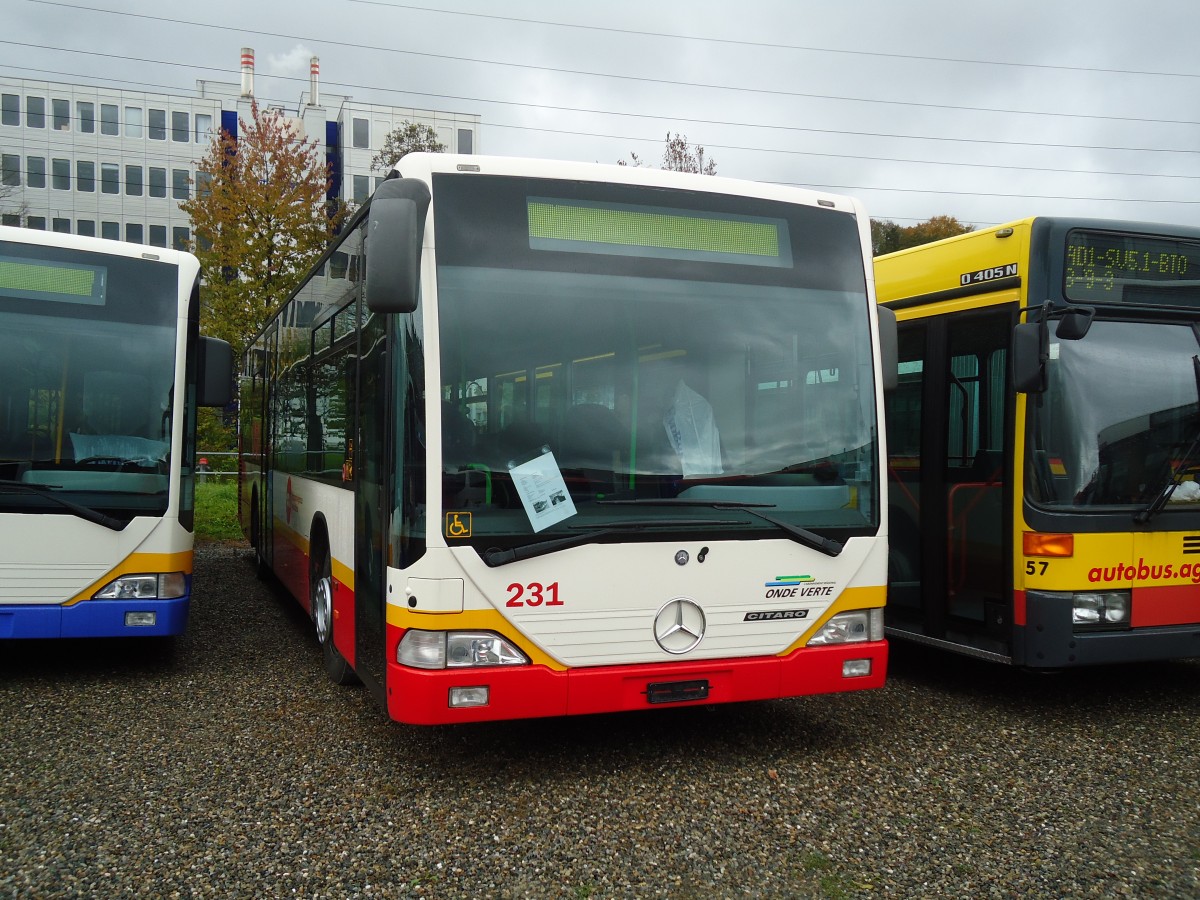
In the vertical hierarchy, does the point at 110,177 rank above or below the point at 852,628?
above

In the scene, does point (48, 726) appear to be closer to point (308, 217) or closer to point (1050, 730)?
point (1050, 730)

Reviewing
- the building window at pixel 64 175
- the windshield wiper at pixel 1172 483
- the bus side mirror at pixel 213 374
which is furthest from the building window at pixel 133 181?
the windshield wiper at pixel 1172 483

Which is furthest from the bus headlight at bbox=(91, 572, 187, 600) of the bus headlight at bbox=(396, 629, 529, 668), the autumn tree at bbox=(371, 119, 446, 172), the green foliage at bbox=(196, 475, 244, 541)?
the autumn tree at bbox=(371, 119, 446, 172)

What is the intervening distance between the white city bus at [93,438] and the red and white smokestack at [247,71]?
5662 centimetres

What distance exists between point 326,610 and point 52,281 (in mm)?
2793

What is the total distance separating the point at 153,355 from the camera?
7.01 m

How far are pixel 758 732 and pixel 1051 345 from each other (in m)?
2.77

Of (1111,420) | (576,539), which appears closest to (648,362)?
(576,539)

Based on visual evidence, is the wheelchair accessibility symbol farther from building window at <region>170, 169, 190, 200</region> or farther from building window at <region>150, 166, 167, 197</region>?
building window at <region>150, 166, 167, 197</region>

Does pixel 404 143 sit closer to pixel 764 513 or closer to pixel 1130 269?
pixel 1130 269

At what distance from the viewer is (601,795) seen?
4793mm

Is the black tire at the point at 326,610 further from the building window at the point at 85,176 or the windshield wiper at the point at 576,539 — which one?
the building window at the point at 85,176

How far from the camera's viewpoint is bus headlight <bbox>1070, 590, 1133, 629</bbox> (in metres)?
5.93

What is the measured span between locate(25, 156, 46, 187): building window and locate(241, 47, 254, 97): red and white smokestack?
11.5 metres
